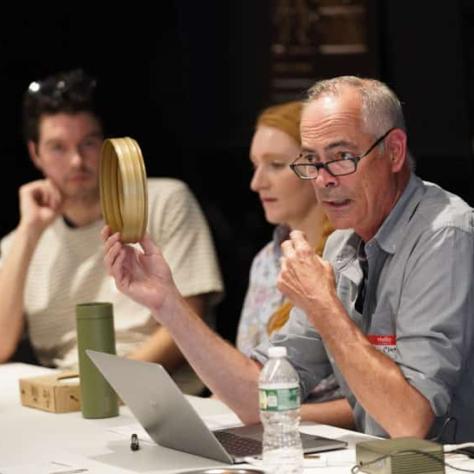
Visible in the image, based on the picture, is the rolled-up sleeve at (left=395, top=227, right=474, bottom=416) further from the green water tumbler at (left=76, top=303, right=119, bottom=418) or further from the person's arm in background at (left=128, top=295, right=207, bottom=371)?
the person's arm in background at (left=128, top=295, right=207, bottom=371)

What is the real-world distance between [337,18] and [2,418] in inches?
77.6

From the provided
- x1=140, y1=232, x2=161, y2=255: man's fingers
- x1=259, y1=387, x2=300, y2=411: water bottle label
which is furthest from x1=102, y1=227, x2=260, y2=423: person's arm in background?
x1=259, y1=387, x2=300, y2=411: water bottle label

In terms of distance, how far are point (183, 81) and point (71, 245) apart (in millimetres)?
1022

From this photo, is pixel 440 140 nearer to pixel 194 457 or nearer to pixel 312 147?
→ pixel 312 147

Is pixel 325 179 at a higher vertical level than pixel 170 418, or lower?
higher

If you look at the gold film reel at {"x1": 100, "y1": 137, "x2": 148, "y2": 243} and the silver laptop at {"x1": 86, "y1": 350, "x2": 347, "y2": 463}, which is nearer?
the silver laptop at {"x1": 86, "y1": 350, "x2": 347, "y2": 463}

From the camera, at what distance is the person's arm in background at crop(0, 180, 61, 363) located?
4.49m

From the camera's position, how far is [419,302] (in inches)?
111

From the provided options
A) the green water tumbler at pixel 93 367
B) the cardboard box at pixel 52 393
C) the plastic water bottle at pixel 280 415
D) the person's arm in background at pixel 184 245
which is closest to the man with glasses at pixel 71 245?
the person's arm in background at pixel 184 245

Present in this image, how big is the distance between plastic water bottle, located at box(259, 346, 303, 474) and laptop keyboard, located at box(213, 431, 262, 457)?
99mm

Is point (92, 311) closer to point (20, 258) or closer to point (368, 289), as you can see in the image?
point (368, 289)

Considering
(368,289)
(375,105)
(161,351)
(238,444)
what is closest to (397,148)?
(375,105)

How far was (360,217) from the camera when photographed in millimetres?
3002

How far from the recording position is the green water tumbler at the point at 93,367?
3236 millimetres
